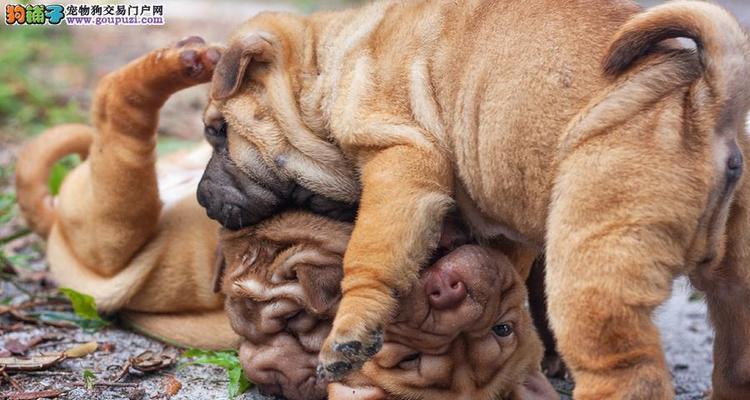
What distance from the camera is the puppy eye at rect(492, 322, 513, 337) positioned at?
4.20m

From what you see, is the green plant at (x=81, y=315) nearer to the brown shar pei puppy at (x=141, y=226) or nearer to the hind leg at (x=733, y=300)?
the brown shar pei puppy at (x=141, y=226)

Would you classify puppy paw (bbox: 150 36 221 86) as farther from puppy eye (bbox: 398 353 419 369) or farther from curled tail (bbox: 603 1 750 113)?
curled tail (bbox: 603 1 750 113)

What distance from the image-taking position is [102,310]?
18.1ft

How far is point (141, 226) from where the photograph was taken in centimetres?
551

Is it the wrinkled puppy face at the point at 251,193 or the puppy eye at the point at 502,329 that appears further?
the wrinkled puppy face at the point at 251,193

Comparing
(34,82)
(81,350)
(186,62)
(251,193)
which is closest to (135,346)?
(81,350)

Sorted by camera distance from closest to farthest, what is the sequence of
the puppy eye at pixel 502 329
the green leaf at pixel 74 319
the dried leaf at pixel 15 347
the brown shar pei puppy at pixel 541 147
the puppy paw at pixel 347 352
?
the brown shar pei puppy at pixel 541 147, the puppy paw at pixel 347 352, the puppy eye at pixel 502 329, the dried leaf at pixel 15 347, the green leaf at pixel 74 319

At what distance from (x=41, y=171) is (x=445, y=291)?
3.18m

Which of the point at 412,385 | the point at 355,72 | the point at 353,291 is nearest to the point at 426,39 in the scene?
the point at 355,72

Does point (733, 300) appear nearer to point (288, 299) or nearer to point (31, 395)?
point (288, 299)

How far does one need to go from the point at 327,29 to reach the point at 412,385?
1.82 meters

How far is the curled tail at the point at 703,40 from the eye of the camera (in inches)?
137

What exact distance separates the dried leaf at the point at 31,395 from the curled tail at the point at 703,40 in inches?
105

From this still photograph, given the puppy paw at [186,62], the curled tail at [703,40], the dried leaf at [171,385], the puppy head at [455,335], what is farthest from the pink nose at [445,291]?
the puppy paw at [186,62]
